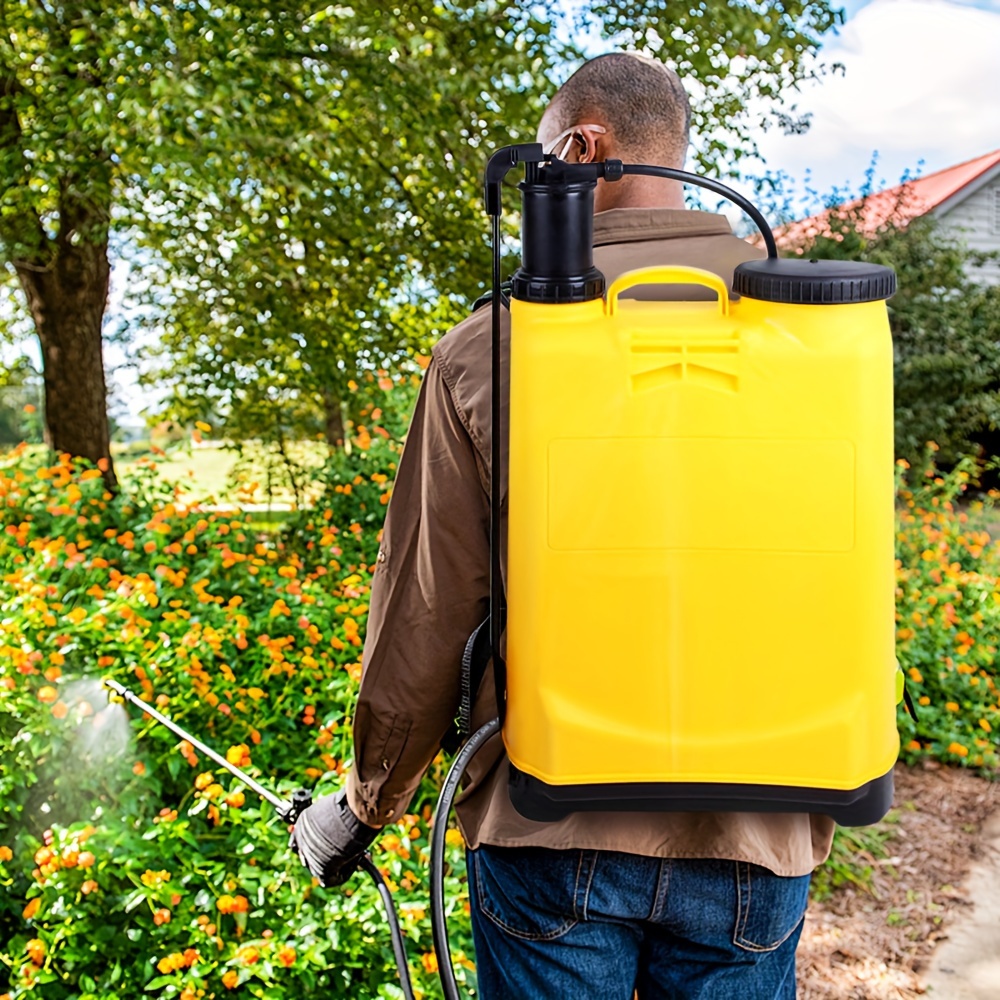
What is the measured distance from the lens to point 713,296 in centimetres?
139

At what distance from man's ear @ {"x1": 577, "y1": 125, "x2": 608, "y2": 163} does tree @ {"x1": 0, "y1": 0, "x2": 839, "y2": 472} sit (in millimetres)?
3154

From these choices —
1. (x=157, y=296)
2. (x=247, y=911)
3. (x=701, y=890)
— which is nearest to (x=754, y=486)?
(x=701, y=890)

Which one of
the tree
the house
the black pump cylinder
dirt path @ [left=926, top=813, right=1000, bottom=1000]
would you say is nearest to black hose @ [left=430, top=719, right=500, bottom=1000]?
the black pump cylinder

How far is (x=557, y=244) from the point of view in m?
1.21

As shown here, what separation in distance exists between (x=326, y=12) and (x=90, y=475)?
2.69m

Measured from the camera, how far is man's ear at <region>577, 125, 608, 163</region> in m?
1.58

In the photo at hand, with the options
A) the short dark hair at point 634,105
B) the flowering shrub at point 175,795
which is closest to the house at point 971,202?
the flowering shrub at point 175,795

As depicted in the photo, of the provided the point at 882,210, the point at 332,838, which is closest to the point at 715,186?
the point at 332,838

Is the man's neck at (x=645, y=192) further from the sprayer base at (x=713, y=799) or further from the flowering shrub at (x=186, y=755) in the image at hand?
the flowering shrub at (x=186, y=755)

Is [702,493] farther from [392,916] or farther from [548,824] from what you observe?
[392,916]

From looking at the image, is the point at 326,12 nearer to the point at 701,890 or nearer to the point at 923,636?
the point at 923,636

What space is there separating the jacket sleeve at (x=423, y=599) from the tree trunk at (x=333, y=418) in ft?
20.2

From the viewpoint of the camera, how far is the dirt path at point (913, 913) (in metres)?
3.18

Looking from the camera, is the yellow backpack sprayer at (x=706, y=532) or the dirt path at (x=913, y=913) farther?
the dirt path at (x=913, y=913)
